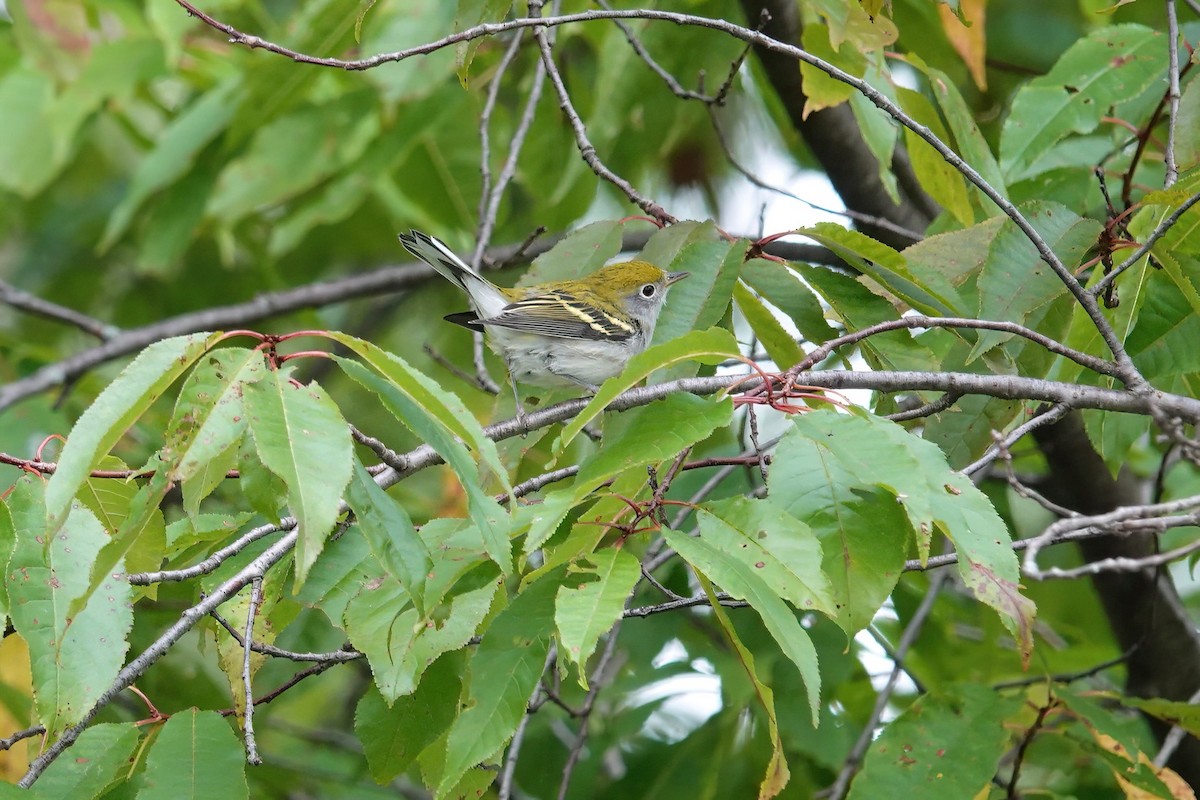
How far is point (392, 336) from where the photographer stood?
9250 mm

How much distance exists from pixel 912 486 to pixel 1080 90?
7.30ft

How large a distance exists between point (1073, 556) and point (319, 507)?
5.44m

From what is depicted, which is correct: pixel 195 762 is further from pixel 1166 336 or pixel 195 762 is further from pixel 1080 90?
pixel 1080 90

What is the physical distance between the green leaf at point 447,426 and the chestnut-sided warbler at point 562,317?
2.11m

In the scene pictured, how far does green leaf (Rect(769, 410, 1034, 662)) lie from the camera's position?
2090 mm

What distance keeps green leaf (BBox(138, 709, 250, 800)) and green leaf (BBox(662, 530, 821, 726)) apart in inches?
43.8

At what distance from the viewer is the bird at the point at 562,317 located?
469cm

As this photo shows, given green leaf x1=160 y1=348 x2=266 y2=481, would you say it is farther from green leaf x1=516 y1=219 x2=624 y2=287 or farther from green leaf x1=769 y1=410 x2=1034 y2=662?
green leaf x1=516 y1=219 x2=624 y2=287

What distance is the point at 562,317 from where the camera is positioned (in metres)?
5.06

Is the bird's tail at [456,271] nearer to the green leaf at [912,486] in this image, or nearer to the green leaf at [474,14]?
the green leaf at [474,14]

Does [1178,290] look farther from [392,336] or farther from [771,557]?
[392,336]

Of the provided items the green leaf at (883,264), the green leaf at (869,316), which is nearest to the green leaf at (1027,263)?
the green leaf at (883,264)

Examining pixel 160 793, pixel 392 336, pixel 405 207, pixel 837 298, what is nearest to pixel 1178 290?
pixel 837 298

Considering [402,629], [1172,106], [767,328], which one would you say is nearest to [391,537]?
[402,629]
